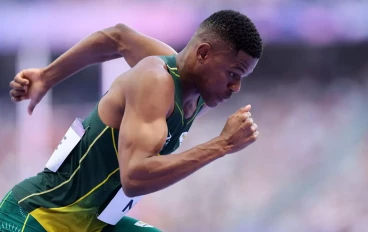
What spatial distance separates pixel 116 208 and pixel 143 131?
440mm

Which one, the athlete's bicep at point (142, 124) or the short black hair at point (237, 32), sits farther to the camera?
the short black hair at point (237, 32)

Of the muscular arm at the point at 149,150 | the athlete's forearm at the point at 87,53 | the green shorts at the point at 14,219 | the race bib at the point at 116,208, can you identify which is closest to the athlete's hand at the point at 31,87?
the athlete's forearm at the point at 87,53

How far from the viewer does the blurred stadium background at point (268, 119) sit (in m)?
3.96

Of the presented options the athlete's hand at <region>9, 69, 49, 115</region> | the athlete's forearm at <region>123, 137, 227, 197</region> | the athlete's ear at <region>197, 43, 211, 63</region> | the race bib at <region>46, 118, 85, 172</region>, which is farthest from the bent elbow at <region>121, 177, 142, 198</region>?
the athlete's hand at <region>9, 69, 49, 115</region>

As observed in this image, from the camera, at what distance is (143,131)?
1.67m

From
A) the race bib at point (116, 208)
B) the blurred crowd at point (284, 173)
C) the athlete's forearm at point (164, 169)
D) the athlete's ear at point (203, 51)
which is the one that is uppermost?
the blurred crowd at point (284, 173)

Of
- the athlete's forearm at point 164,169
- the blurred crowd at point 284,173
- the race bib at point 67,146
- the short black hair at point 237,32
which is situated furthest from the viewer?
the blurred crowd at point 284,173

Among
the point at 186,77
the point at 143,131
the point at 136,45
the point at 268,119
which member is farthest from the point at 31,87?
the point at 268,119

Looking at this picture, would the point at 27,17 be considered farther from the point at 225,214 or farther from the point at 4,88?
the point at 225,214

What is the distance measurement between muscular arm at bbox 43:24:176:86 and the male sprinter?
0.98 ft

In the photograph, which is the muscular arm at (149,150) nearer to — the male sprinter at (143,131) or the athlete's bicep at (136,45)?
the male sprinter at (143,131)

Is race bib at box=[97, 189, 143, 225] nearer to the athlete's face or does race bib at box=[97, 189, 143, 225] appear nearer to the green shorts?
the green shorts

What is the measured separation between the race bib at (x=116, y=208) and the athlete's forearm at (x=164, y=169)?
0.28 metres

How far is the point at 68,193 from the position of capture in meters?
1.96
